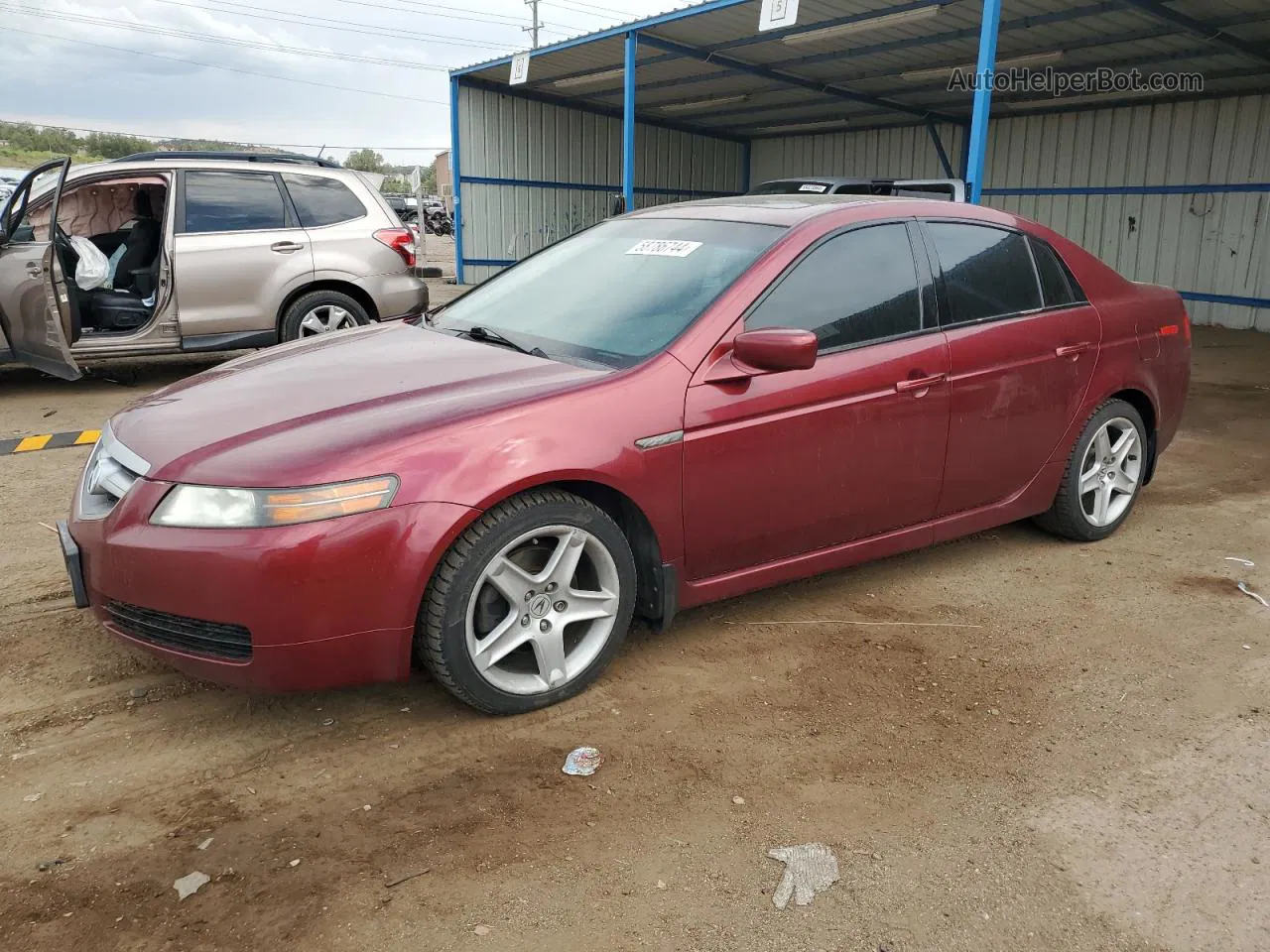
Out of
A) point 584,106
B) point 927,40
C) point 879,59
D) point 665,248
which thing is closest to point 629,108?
point 879,59

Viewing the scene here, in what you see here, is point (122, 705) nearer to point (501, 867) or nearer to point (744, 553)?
point (501, 867)

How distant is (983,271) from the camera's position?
3.82 meters

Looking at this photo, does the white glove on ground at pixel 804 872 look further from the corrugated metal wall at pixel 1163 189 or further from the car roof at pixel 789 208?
the corrugated metal wall at pixel 1163 189

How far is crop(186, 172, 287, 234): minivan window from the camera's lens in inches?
287

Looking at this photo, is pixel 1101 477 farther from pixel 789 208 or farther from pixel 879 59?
pixel 879 59

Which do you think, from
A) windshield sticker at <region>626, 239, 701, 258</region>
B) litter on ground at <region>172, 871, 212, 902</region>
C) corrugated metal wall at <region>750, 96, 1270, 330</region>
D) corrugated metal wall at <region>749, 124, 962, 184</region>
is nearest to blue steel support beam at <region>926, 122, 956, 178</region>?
corrugated metal wall at <region>749, 124, 962, 184</region>

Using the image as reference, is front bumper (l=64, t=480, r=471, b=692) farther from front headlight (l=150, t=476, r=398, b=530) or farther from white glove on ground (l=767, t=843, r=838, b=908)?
white glove on ground (l=767, t=843, r=838, b=908)

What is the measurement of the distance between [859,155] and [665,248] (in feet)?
61.2

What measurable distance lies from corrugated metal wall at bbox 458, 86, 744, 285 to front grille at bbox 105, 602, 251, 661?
14779mm

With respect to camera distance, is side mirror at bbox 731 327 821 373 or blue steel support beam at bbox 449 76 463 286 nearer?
side mirror at bbox 731 327 821 373

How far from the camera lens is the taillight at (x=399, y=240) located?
781cm

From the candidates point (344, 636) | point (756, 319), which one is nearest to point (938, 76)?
point (756, 319)

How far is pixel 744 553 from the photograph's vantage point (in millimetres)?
3197

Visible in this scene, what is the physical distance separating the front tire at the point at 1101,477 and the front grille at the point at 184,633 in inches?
133
